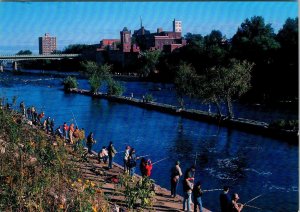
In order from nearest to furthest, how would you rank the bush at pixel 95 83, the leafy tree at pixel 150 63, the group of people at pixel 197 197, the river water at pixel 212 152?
the group of people at pixel 197 197, the river water at pixel 212 152, the bush at pixel 95 83, the leafy tree at pixel 150 63

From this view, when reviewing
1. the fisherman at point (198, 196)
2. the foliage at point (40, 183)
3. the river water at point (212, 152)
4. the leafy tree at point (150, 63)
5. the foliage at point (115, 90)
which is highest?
the leafy tree at point (150, 63)

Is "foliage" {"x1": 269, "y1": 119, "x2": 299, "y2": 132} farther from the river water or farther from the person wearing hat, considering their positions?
the person wearing hat

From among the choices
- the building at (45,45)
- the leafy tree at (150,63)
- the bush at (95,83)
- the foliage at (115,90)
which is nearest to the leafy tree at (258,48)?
the foliage at (115,90)

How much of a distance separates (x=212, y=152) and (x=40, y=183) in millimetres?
8651

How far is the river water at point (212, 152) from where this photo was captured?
934cm

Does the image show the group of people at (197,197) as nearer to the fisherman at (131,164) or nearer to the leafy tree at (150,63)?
the fisherman at (131,164)

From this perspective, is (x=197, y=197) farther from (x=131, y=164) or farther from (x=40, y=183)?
(x=40, y=183)

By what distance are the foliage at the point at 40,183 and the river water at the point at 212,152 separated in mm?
2336

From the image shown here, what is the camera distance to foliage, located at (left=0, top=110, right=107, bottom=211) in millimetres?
5000

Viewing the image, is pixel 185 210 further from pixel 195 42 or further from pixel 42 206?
pixel 195 42

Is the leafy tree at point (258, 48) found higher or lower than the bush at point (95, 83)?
higher

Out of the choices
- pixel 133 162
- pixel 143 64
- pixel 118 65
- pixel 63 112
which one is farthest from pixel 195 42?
pixel 133 162

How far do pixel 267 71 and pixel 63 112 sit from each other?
16.5 metres

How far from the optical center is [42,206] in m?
5.10
